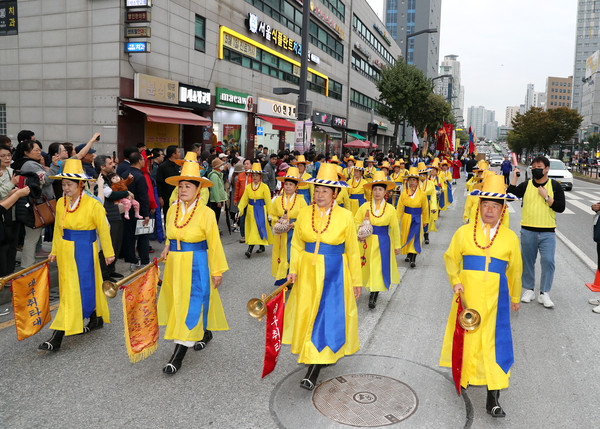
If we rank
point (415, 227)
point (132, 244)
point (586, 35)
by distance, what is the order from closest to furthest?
point (132, 244) → point (415, 227) → point (586, 35)

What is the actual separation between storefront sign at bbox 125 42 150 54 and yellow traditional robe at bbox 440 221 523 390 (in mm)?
14319

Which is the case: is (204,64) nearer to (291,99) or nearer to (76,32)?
(76,32)

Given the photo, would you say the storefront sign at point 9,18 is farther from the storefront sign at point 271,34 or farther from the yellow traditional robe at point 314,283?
the yellow traditional robe at point 314,283

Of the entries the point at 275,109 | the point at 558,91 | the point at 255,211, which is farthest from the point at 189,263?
the point at 558,91

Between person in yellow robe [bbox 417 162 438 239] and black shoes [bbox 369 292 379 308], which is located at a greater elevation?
person in yellow robe [bbox 417 162 438 239]

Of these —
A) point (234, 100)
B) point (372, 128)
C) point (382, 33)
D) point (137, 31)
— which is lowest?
point (234, 100)

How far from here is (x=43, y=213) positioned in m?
6.89

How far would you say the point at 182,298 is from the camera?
4.64 metres

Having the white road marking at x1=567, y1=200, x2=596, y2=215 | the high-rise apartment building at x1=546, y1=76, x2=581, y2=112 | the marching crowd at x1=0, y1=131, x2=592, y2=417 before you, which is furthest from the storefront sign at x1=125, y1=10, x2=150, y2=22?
the high-rise apartment building at x1=546, y1=76, x2=581, y2=112

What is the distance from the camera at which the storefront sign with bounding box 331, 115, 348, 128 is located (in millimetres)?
38694

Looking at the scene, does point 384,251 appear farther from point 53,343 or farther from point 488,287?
point 53,343

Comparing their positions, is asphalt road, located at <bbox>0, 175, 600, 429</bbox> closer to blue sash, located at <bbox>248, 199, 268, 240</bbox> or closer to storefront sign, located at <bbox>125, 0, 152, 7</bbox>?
blue sash, located at <bbox>248, 199, 268, 240</bbox>

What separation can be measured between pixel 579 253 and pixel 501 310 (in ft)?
24.4

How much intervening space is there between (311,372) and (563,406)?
1990 millimetres
